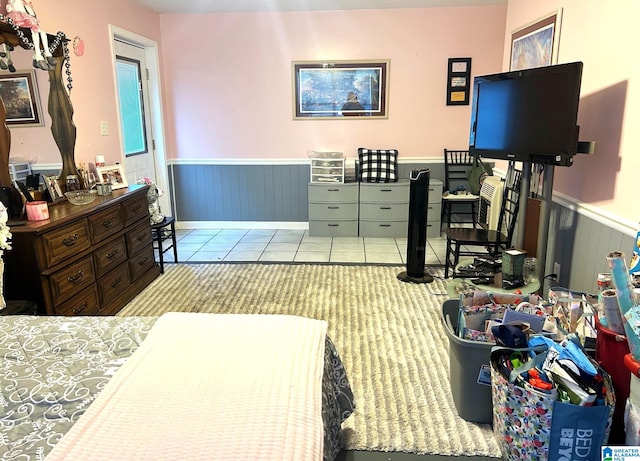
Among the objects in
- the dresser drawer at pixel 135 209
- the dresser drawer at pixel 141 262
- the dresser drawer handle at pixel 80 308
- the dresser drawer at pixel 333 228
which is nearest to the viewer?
the dresser drawer handle at pixel 80 308

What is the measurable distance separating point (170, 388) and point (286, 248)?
3.50 m

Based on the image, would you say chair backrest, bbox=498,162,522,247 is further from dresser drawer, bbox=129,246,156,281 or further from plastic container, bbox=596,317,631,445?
dresser drawer, bbox=129,246,156,281

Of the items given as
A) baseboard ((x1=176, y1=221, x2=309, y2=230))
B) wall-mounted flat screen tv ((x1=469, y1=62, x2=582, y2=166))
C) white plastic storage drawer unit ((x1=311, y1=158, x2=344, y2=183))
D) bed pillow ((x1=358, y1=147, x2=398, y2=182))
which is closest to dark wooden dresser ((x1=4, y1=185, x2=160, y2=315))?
baseboard ((x1=176, y1=221, x2=309, y2=230))

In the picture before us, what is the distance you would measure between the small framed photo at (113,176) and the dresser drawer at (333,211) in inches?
81.5

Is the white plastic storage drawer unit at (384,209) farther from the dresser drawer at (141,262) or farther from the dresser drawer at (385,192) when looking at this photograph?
the dresser drawer at (141,262)

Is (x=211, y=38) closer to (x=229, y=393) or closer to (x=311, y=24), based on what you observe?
(x=311, y=24)

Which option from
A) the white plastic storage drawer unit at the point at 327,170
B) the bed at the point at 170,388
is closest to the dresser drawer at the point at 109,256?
the bed at the point at 170,388

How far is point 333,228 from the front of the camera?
5109 millimetres

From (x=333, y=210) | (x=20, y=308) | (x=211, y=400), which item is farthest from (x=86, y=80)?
(x=211, y=400)

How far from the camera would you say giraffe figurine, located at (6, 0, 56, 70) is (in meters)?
2.69

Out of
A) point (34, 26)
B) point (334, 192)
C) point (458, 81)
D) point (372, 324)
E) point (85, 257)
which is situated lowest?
point (372, 324)

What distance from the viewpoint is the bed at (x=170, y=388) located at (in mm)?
1056

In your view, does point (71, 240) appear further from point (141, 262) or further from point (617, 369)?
point (617, 369)

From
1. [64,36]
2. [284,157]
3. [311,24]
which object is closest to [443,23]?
[311,24]
